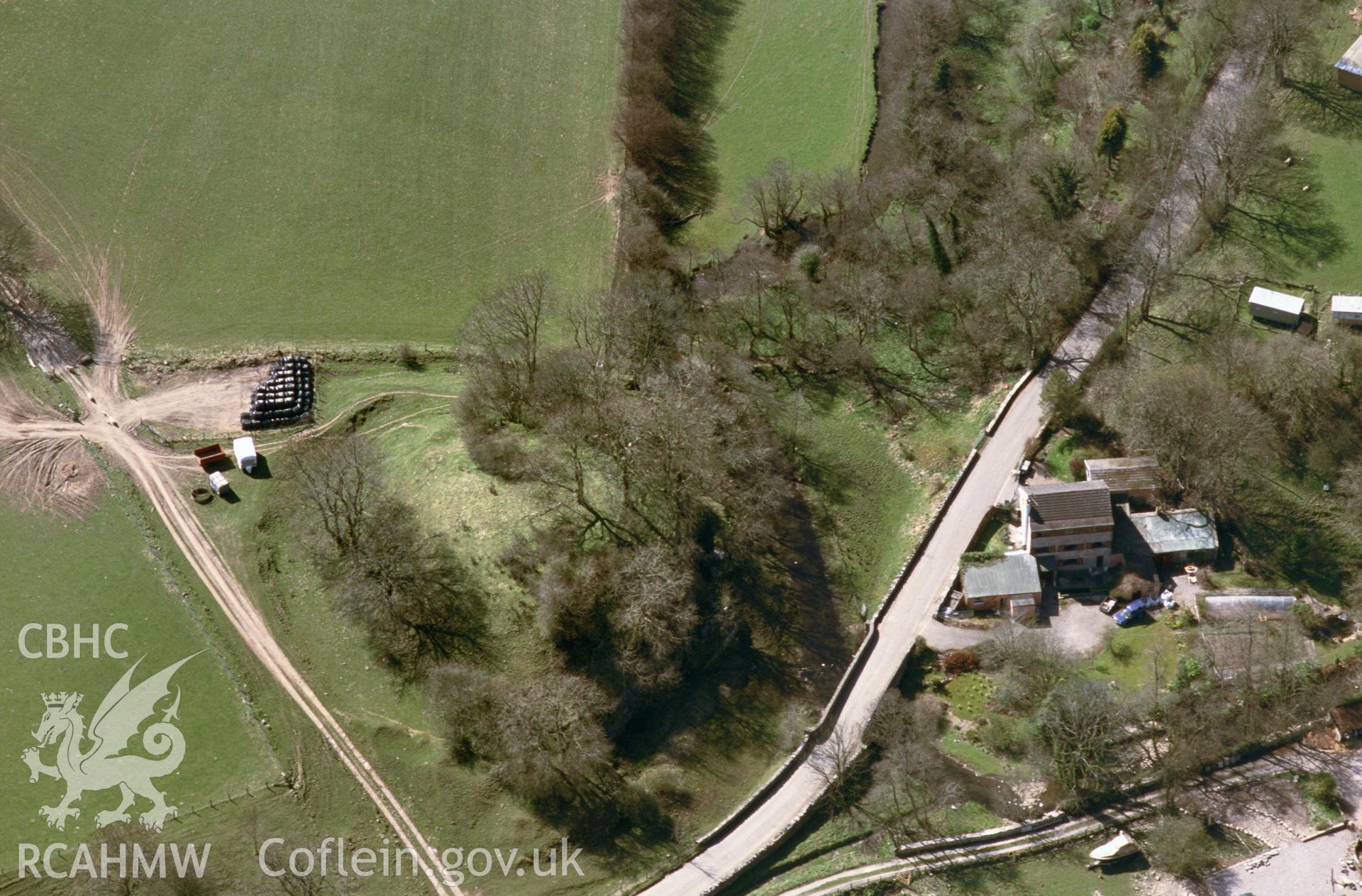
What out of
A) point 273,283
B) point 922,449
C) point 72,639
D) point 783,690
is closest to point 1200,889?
point 783,690

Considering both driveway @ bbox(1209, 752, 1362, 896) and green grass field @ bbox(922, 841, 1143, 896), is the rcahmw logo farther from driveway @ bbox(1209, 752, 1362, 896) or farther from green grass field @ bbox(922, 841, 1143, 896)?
driveway @ bbox(1209, 752, 1362, 896)

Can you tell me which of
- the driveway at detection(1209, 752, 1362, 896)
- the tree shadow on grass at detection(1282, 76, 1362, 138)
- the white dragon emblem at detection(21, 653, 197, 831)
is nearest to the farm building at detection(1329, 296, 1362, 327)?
the tree shadow on grass at detection(1282, 76, 1362, 138)

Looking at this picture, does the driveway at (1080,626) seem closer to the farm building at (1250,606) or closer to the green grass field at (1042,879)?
the farm building at (1250,606)

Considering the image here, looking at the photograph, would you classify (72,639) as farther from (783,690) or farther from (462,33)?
(462,33)

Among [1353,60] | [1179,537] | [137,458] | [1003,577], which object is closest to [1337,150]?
[1353,60]

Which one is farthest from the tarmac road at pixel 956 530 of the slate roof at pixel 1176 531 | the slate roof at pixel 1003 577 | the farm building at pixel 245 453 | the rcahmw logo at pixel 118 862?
the farm building at pixel 245 453

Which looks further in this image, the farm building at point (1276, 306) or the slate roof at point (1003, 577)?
the farm building at point (1276, 306)
